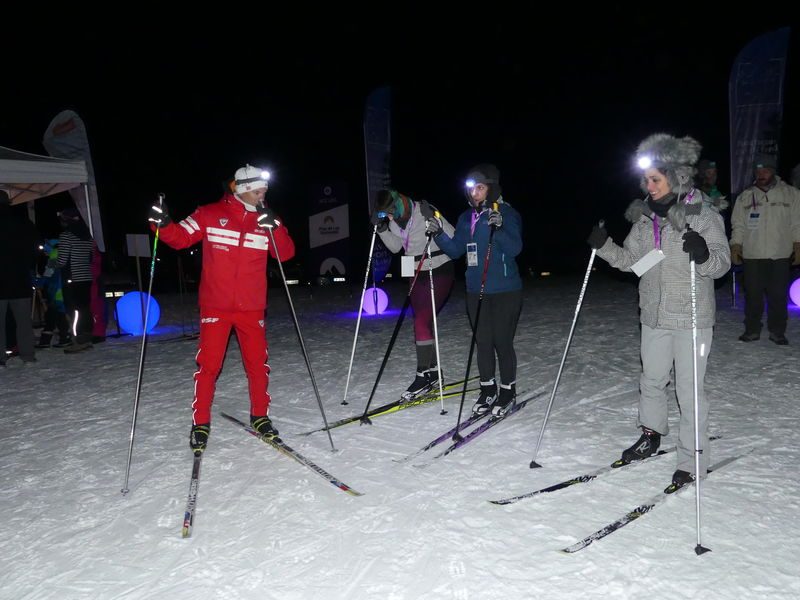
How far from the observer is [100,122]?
3309 cm

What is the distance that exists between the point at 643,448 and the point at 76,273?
720 centimetres

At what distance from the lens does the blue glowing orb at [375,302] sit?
35.0 feet

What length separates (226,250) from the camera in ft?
12.4

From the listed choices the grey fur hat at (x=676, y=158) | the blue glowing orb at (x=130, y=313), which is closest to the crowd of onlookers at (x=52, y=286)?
the blue glowing orb at (x=130, y=313)

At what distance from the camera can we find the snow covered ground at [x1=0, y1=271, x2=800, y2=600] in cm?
231

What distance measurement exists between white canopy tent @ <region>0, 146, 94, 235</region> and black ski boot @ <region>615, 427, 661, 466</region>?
25.2 feet

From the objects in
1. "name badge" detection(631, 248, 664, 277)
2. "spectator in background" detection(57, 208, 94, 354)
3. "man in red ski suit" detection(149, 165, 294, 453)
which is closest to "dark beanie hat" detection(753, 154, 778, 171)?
"name badge" detection(631, 248, 664, 277)

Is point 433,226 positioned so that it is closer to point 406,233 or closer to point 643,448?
point 406,233

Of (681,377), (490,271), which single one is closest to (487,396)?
(490,271)

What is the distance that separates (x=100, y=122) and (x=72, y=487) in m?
35.6

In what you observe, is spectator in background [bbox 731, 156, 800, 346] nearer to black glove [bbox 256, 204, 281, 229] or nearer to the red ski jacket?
black glove [bbox 256, 204, 281, 229]

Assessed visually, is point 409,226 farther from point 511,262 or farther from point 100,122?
point 100,122

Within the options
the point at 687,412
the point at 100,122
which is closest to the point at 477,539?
the point at 687,412

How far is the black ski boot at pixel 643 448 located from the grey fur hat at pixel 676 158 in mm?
1467
